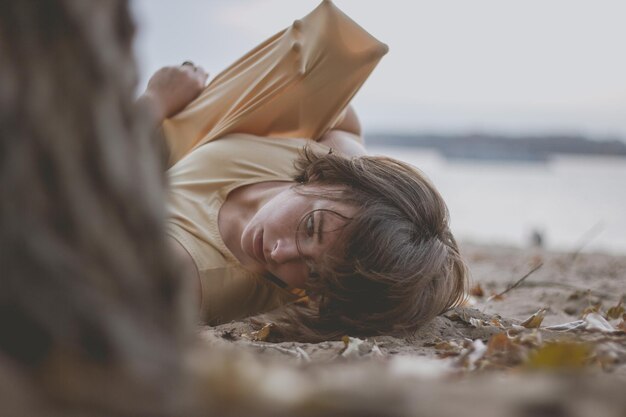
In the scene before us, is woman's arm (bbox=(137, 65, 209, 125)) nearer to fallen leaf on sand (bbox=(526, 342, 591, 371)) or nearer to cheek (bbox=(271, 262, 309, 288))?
cheek (bbox=(271, 262, 309, 288))

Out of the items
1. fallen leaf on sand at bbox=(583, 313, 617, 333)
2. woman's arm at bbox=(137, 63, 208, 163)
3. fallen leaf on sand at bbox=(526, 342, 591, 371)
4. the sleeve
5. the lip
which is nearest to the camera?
fallen leaf on sand at bbox=(526, 342, 591, 371)

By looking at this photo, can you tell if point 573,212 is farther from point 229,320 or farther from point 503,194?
point 229,320

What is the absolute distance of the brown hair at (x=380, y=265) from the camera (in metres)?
2.55

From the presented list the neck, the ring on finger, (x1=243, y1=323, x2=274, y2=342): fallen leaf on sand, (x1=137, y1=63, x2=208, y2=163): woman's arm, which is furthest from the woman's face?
the ring on finger

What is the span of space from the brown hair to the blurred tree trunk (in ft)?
5.74

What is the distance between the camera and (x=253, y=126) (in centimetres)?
363

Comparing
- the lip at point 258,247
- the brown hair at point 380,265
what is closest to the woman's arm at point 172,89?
the lip at point 258,247

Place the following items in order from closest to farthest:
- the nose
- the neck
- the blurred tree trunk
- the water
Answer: the blurred tree trunk < the nose < the neck < the water

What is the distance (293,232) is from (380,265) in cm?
39

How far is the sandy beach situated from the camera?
79 cm

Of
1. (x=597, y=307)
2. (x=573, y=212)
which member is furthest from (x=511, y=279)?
(x=573, y=212)

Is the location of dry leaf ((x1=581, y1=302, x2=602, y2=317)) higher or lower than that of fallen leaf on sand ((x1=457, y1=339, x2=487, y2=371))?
lower

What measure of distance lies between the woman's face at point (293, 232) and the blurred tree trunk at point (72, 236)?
1.76m

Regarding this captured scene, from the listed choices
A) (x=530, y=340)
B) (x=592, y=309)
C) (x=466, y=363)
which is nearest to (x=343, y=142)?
(x=592, y=309)
